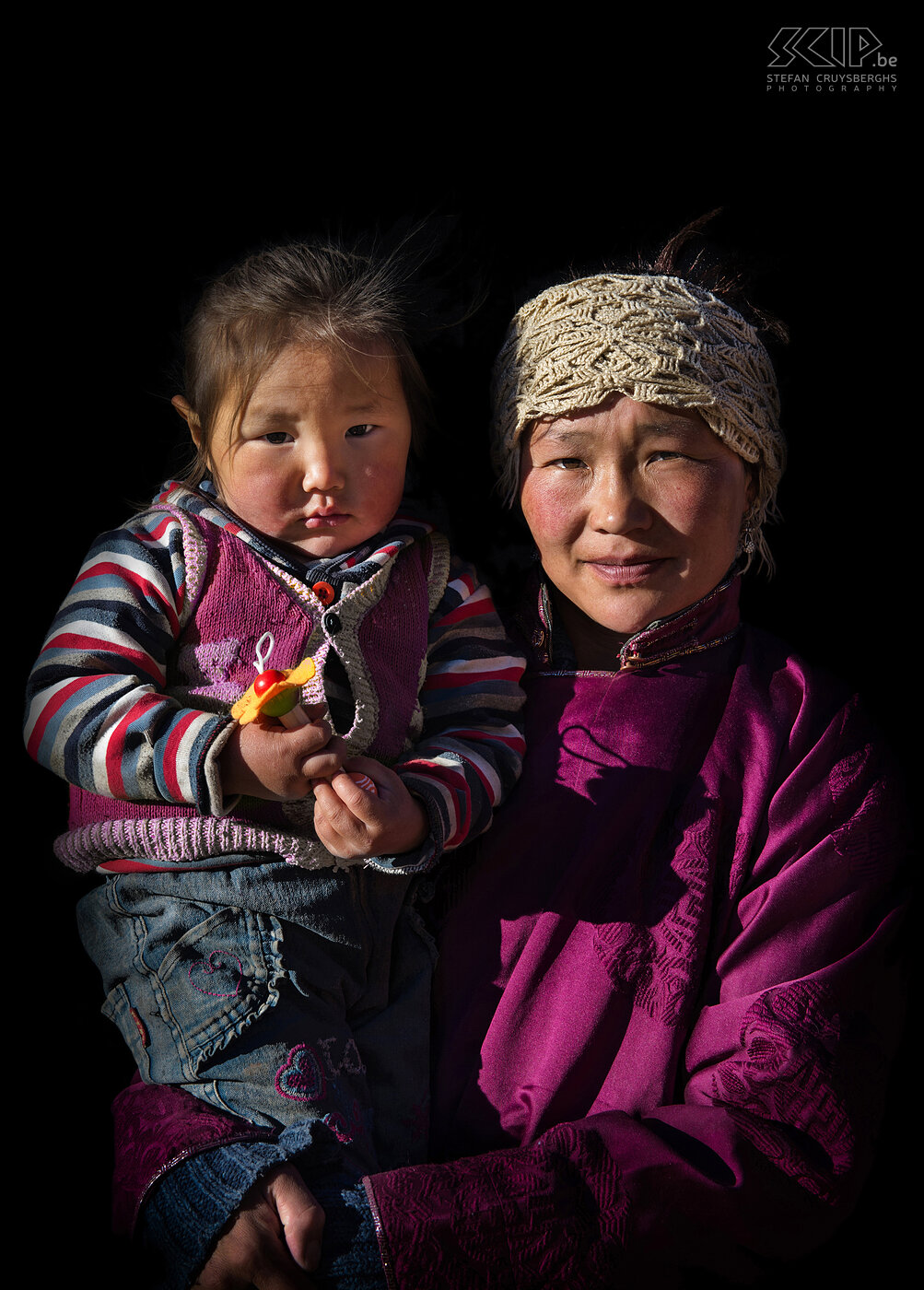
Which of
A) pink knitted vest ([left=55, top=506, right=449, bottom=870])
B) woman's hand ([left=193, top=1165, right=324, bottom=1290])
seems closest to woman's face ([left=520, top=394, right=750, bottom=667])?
pink knitted vest ([left=55, top=506, right=449, bottom=870])

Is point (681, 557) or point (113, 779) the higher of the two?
point (681, 557)

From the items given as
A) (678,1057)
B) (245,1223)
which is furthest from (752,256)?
(245,1223)

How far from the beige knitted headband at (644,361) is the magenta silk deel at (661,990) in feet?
1.20

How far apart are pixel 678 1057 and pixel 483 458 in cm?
134

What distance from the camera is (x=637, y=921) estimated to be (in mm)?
2289

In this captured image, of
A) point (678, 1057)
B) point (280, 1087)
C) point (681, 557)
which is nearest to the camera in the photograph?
point (280, 1087)

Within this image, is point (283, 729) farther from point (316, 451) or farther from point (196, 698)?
point (316, 451)

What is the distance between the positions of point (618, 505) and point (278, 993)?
1095 millimetres

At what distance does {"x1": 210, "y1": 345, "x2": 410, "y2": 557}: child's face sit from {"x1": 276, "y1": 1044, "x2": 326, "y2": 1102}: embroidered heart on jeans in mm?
921

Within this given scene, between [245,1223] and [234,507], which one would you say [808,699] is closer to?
[234,507]

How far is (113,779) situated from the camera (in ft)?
6.61

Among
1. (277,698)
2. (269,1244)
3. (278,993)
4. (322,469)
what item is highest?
(322,469)

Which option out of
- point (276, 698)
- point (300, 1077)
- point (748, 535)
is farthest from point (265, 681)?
point (748, 535)

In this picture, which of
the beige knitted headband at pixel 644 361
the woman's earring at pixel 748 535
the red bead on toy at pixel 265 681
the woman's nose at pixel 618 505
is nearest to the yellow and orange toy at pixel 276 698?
the red bead on toy at pixel 265 681
